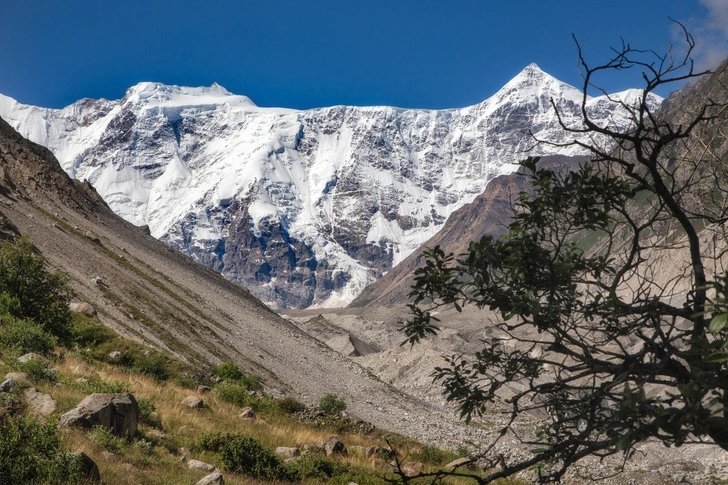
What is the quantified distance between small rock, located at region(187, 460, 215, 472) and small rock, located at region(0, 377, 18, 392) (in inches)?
148

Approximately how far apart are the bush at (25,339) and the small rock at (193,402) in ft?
14.4

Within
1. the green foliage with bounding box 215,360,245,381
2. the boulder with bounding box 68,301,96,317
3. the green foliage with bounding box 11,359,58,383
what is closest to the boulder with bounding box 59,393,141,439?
the green foliage with bounding box 11,359,58,383

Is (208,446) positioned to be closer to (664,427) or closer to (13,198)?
(664,427)

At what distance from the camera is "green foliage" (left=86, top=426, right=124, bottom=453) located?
1032 cm

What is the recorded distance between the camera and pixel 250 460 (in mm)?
12141

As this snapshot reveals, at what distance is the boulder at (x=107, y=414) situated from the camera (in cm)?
1091

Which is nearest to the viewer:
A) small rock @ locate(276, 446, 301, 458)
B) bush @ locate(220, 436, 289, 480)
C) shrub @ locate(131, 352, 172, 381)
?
bush @ locate(220, 436, 289, 480)

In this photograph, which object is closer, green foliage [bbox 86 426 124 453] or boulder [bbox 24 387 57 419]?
green foliage [bbox 86 426 124 453]

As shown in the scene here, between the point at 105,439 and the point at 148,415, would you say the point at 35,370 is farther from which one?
the point at 105,439

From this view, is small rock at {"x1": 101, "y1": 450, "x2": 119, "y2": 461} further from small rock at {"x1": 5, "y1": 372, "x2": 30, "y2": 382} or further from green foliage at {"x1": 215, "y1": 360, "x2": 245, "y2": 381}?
green foliage at {"x1": 215, "y1": 360, "x2": 245, "y2": 381}

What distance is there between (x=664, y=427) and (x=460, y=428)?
4551 centimetres

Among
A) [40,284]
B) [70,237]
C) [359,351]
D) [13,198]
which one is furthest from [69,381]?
[359,351]

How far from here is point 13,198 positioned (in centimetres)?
5716

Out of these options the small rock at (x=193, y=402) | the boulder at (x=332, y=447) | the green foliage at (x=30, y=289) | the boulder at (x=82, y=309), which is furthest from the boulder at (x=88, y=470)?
the boulder at (x=82, y=309)
